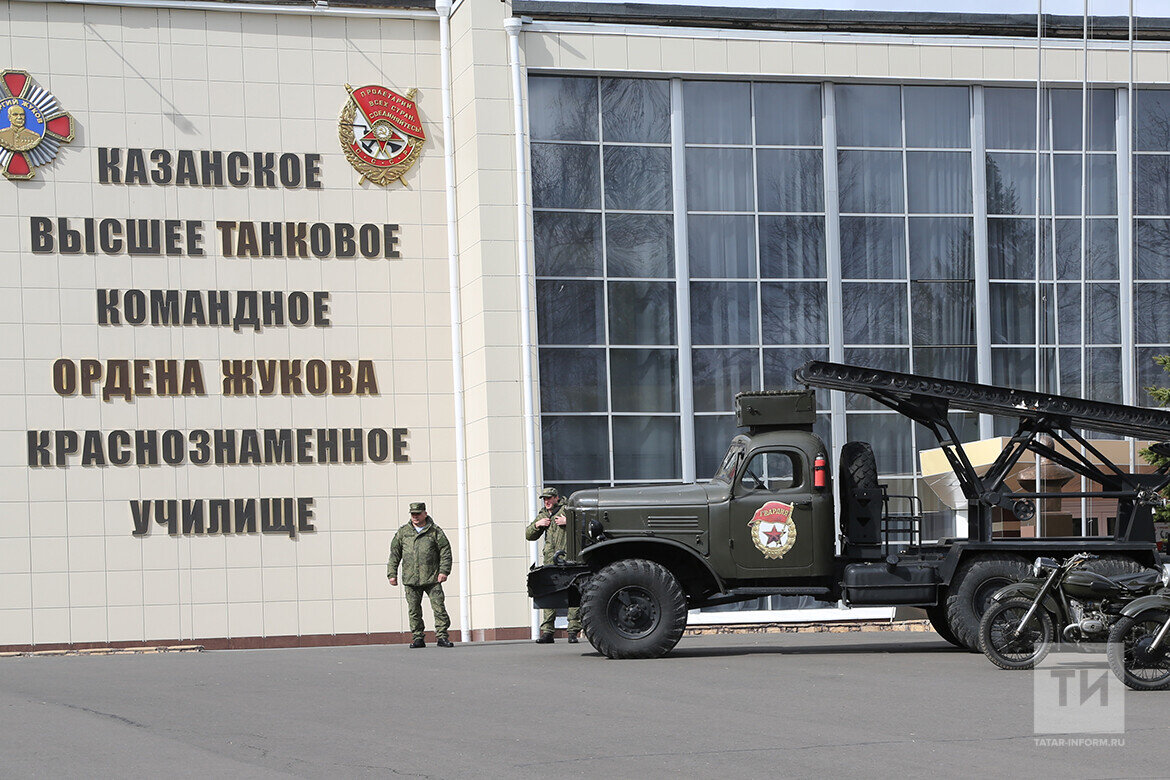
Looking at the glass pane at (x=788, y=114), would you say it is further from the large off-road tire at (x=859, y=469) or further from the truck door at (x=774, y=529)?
the truck door at (x=774, y=529)

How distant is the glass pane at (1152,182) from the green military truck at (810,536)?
1062cm

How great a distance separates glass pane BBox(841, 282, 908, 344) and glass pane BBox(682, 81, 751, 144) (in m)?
3.04

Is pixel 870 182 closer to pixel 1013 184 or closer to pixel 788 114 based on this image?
pixel 788 114

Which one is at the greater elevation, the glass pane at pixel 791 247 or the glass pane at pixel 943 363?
the glass pane at pixel 791 247

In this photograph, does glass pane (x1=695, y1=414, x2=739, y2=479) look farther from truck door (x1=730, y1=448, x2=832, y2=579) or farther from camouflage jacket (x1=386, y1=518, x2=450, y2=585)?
truck door (x1=730, y1=448, x2=832, y2=579)

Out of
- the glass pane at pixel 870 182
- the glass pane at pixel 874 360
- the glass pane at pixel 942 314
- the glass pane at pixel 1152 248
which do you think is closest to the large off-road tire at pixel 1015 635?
the glass pane at pixel 874 360

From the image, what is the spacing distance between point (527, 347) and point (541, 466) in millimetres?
1823

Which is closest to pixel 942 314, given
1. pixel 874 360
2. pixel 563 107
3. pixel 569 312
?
pixel 874 360

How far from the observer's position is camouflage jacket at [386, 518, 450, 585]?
816 inches

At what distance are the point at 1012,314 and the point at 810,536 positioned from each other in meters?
11.0

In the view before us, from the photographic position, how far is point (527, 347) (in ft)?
79.4

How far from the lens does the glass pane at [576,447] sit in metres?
24.5

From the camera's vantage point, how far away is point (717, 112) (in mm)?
25500

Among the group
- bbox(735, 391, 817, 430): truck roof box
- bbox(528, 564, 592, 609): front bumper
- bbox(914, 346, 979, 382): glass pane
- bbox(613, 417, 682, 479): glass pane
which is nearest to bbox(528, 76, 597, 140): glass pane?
bbox(613, 417, 682, 479): glass pane
